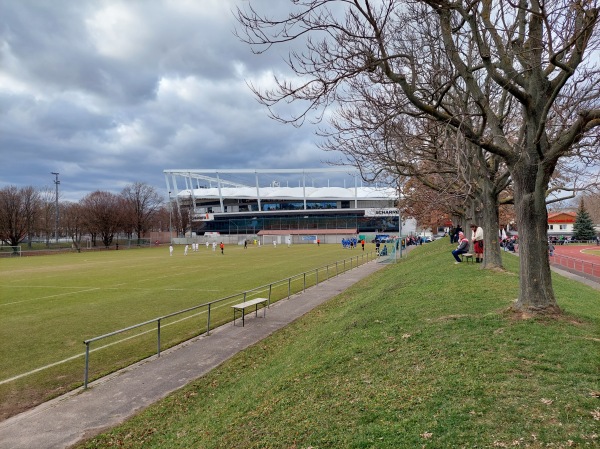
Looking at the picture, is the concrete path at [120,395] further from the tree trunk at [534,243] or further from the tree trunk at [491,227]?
the tree trunk at [491,227]

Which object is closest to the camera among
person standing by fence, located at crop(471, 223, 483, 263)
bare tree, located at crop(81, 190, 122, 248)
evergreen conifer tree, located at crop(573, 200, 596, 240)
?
person standing by fence, located at crop(471, 223, 483, 263)

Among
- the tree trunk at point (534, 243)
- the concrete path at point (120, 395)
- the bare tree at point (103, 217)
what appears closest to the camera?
the concrete path at point (120, 395)

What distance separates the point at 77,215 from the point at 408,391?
94467mm

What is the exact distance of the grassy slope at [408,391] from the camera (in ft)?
12.9

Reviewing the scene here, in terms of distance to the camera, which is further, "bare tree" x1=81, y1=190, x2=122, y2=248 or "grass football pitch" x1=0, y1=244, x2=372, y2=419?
"bare tree" x1=81, y1=190, x2=122, y2=248

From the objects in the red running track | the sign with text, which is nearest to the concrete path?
the red running track

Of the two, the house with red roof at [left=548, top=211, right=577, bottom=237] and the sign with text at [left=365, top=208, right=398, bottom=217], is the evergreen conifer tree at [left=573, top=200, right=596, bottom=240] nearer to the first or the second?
the house with red roof at [left=548, top=211, right=577, bottom=237]

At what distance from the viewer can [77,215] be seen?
3401 inches

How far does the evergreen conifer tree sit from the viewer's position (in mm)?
74550

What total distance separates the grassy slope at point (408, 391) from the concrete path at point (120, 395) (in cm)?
48

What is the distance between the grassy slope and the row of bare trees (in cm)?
7485

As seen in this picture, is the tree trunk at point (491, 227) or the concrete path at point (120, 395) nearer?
the concrete path at point (120, 395)

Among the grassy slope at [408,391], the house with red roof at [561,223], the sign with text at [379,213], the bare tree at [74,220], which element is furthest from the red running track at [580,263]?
the bare tree at [74,220]

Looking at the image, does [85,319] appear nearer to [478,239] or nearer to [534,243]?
[534,243]
